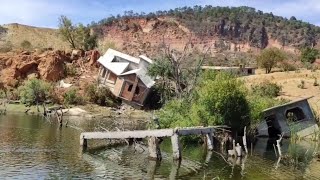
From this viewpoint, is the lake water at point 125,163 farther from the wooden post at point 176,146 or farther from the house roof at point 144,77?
the house roof at point 144,77

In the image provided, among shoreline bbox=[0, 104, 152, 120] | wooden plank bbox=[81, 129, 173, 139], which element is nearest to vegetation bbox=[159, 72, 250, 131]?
wooden plank bbox=[81, 129, 173, 139]

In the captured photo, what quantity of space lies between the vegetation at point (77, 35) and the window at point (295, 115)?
2456 inches

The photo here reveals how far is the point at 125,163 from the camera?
1215 inches

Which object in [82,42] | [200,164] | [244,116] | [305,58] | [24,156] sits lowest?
[24,156]

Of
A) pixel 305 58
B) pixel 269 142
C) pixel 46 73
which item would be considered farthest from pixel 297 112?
pixel 305 58

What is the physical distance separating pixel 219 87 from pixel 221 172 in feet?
38.0

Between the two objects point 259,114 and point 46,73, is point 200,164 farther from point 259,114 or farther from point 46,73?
point 46,73

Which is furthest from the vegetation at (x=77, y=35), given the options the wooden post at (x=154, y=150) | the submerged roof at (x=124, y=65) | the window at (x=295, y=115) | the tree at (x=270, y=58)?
the wooden post at (x=154, y=150)

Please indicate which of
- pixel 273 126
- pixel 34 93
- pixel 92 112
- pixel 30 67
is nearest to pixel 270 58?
pixel 92 112

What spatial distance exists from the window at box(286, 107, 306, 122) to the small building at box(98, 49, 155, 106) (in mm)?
27565

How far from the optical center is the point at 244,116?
41000mm

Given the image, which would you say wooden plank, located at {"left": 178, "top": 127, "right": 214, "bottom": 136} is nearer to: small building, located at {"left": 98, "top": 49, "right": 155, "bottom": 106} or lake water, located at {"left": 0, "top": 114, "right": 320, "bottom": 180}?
lake water, located at {"left": 0, "top": 114, "right": 320, "bottom": 180}

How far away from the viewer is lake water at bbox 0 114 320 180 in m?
27.1

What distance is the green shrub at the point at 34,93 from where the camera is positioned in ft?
240
